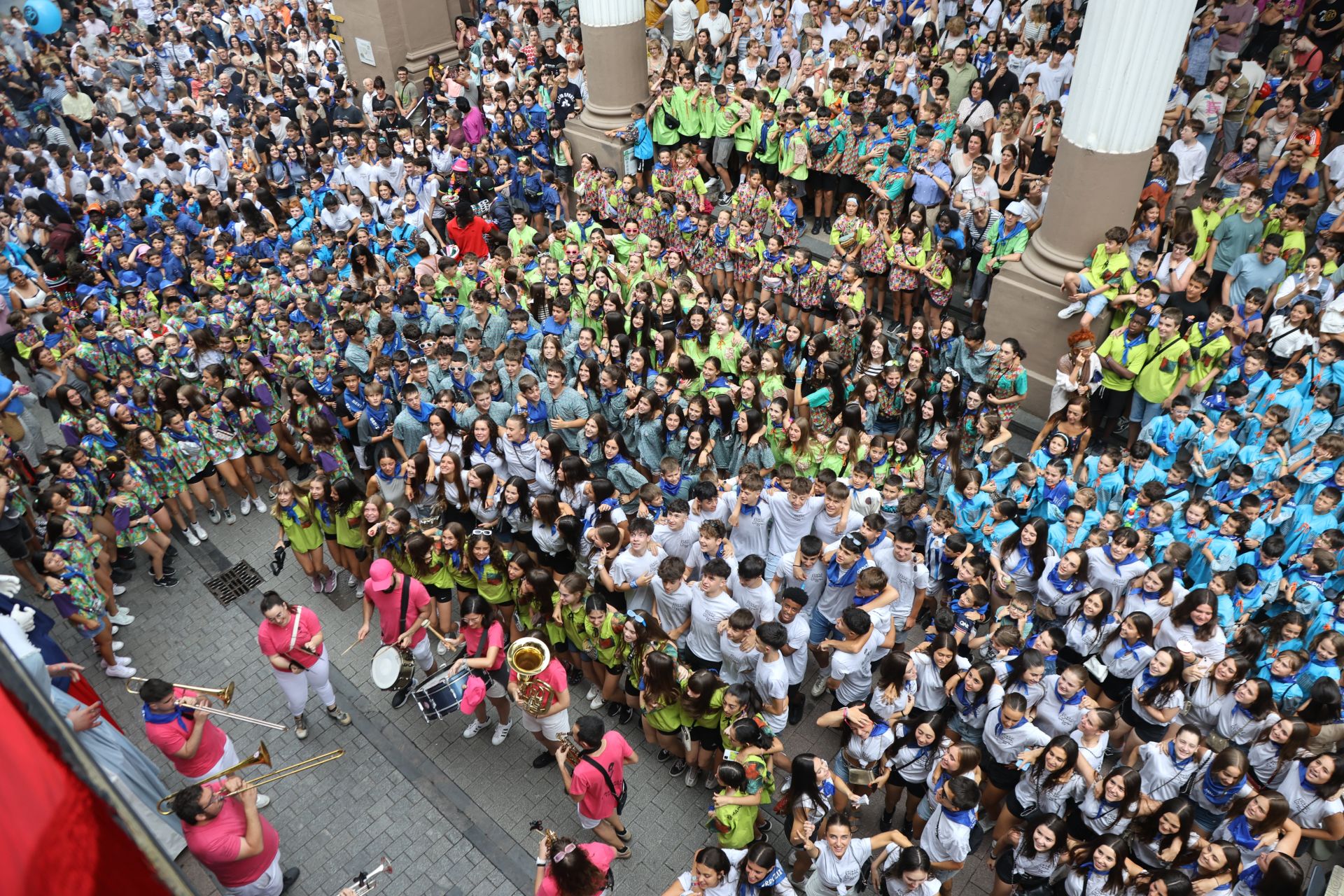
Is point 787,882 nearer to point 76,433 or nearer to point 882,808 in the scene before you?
point 882,808

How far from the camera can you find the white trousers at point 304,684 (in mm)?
7559

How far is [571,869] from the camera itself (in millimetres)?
5473

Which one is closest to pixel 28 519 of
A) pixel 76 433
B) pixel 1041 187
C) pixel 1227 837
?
pixel 76 433

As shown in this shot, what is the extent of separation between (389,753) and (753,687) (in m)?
3.17

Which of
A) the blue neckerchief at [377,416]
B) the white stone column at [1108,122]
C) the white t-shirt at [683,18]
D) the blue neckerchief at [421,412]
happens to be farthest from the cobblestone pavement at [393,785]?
the white t-shirt at [683,18]

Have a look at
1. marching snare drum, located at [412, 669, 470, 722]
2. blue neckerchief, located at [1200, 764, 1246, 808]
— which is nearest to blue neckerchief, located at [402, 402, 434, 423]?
marching snare drum, located at [412, 669, 470, 722]

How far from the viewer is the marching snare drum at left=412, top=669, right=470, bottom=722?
6.98 m

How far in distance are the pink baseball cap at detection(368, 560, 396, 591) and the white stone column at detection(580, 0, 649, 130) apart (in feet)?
29.2

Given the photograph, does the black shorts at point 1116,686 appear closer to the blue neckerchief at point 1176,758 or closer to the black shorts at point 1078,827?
the blue neckerchief at point 1176,758

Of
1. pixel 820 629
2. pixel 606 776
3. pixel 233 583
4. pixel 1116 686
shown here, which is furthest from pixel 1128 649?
pixel 233 583

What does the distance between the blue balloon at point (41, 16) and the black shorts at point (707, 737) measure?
22.6 m

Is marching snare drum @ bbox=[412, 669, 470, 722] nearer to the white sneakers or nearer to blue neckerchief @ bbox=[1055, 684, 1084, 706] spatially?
the white sneakers

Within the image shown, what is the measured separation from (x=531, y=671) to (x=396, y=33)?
49.3ft

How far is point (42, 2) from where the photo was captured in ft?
68.0
